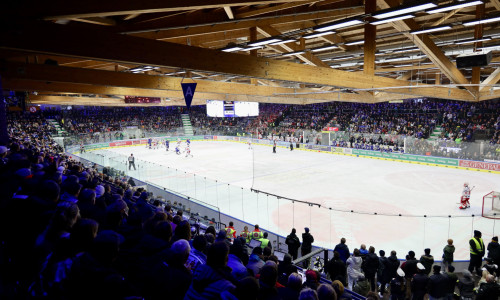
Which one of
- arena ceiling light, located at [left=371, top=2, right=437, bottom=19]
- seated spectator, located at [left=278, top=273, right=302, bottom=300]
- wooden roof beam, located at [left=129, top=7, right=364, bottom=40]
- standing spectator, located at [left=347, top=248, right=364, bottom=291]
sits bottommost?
standing spectator, located at [left=347, top=248, right=364, bottom=291]

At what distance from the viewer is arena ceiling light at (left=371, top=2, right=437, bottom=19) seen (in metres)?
5.68

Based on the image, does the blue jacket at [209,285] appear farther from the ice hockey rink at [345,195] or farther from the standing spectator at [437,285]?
the ice hockey rink at [345,195]

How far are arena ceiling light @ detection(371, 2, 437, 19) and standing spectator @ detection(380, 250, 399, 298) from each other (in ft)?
15.9

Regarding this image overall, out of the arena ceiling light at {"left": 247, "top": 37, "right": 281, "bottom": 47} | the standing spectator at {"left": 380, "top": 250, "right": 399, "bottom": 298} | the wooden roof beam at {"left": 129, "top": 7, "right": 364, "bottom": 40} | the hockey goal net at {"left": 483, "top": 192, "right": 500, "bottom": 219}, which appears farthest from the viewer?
the hockey goal net at {"left": 483, "top": 192, "right": 500, "bottom": 219}

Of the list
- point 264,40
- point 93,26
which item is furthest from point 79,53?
point 264,40

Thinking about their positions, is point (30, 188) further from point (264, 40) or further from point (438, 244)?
point (438, 244)

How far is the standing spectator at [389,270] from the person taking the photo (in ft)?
23.4

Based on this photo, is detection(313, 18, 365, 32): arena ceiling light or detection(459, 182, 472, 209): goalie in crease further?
detection(459, 182, 472, 209): goalie in crease

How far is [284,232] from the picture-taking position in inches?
464

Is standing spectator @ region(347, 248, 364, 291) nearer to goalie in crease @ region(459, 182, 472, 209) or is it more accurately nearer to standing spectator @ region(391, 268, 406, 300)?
standing spectator @ region(391, 268, 406, 300)

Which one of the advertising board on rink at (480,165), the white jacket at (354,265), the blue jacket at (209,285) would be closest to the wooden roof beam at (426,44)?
the white jacket at (354,265)

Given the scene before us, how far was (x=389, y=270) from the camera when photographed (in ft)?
23.5

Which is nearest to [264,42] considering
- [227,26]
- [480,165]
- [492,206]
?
[227,26]

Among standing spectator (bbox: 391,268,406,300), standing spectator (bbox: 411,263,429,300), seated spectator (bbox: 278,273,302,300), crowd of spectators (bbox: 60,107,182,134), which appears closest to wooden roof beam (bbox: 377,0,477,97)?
standing spectator (bbox: 411,263,429,300)
